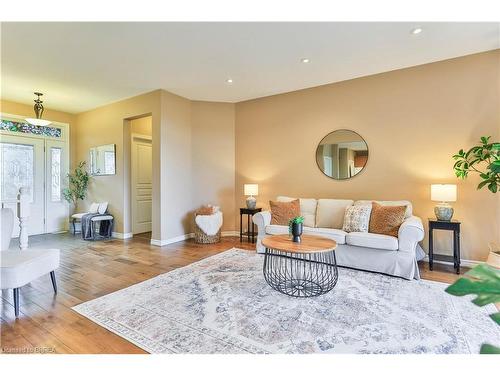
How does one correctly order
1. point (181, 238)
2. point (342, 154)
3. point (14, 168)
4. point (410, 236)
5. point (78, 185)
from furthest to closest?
point (78, 185), point (14, 168), point (181, 238), point (342, 154), point (410, 236)

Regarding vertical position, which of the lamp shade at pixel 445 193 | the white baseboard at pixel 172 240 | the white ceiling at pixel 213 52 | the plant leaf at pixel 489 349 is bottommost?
the white baseboard at pixel 172 240

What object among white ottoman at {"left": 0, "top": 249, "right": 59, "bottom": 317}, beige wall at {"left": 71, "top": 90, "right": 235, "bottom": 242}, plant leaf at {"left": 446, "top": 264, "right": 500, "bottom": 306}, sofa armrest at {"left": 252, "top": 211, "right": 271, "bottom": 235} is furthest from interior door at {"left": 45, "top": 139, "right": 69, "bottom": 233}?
plant leaf at {"left": 446, "top": 264, "right": 500, "bottom": 306}

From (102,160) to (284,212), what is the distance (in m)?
4.29

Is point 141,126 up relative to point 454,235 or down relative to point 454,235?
up

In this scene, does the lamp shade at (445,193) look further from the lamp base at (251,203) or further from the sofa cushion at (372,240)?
the lamp base at (251,203)

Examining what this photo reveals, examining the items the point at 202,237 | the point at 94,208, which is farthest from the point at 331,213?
the point at 94,208

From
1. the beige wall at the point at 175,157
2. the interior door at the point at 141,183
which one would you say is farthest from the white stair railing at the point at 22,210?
the interior door at the point at 141,183

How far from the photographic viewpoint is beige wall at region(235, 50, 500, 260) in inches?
132

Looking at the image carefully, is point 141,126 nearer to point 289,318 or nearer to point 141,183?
point 141,183

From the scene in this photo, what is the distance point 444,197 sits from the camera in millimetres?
3213

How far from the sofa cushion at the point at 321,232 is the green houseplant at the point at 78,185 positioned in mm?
4626

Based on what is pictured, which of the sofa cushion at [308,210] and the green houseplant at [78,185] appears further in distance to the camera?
the green houseplant at [78,185]

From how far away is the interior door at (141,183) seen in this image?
556 cm

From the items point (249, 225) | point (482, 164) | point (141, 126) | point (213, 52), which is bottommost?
point (249, 225)
